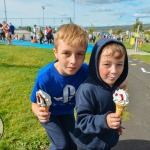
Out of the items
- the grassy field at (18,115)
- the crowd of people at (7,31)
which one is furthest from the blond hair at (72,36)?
the crowd of people at (7,31)

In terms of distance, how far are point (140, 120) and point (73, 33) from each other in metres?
3.20

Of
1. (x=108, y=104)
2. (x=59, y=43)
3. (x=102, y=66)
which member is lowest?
(x=108, y=104)

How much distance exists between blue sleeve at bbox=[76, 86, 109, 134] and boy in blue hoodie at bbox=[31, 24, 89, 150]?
0.89 feet

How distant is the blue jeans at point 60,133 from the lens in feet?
8.93

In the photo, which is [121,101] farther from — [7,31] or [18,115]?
[7,31]

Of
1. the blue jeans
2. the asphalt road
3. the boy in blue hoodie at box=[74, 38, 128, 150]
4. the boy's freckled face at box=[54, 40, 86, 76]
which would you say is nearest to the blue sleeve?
the boy in blue hoodie at box=[74, 38, 128, 150]

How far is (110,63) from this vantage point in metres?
2.10

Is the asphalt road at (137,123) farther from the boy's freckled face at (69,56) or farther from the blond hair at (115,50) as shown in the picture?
the blond hair at (115,50)

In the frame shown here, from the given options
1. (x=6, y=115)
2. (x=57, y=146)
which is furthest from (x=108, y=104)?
(x=6, y=115)

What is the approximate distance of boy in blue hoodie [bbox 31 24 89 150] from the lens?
7.42 feet

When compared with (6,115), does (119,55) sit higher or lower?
higher

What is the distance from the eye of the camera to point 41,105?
6.60 ft

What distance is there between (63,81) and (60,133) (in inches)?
23.2

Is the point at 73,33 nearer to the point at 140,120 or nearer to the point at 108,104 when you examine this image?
the point at 108,104
